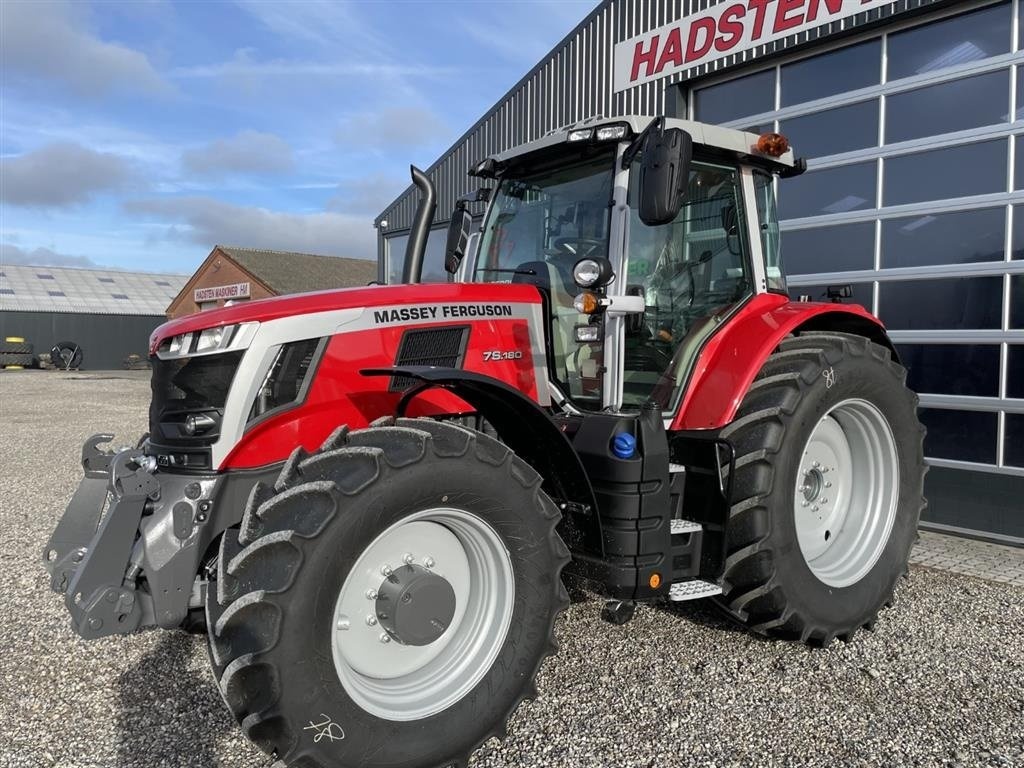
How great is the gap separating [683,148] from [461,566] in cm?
172

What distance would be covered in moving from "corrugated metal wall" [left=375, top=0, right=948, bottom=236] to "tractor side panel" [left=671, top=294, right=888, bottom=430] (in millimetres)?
3597

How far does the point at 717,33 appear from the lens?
7082 millimetres

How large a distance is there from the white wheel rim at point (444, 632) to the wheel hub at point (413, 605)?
0.14 ft

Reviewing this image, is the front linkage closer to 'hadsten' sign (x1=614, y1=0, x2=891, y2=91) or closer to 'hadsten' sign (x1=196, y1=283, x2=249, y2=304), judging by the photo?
'hadsten' sign (x1=614, y1=0, x2=891, y2=91)

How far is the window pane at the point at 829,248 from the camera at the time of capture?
21.5 feet

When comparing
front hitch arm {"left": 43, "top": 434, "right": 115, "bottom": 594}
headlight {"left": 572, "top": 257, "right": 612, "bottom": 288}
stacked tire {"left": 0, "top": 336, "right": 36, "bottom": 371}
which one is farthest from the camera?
stacked tire {"left": 0, "top": 336, "right": 36, "bottom": 371}

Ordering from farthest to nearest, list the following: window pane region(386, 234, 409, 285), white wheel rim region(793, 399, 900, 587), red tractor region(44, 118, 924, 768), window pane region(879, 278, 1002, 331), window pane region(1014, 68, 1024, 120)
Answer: window pane region(386, 234, 409, 285) < window pane region(879, 278, 1002, 331) < window pane region(1014, 68, 1024, 120) < white wheel rim region(793, 399, 900, 587) < red tractor region(44, 118, 924, 768)

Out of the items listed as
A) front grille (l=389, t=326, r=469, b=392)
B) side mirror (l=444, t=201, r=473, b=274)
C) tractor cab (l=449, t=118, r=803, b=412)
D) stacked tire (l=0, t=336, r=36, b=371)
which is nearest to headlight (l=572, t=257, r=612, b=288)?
tractor cab (l=449, t=118, r=803, b=412)

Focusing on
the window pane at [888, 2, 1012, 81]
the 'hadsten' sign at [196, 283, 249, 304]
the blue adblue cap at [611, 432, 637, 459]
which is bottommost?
the blue adblue cap at [611, 432, 637, 459]

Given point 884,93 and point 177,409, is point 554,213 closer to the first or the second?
point 177,409

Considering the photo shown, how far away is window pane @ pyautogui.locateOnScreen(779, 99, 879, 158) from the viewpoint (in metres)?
6.45

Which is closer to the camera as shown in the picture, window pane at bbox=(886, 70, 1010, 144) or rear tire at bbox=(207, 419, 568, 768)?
rear tire at bbox=(207, 419, 568, 768)

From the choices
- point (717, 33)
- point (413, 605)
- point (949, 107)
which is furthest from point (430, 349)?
point (717, 33)

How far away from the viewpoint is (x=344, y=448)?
2.47 meters
